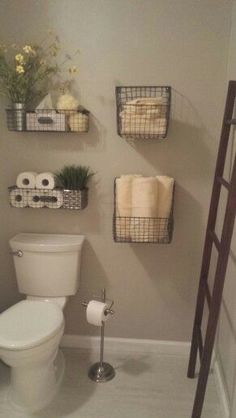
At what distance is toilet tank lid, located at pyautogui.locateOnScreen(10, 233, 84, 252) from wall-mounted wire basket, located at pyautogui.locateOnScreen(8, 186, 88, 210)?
0.20 m

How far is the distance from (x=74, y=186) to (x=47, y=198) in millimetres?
176

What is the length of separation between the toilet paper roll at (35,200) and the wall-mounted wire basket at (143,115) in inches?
23.4

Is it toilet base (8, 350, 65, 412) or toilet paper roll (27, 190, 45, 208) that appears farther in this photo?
toilet paper roll (27, 190, 45, 208)

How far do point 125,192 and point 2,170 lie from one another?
78 centimetres

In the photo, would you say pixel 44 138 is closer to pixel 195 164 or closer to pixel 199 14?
pixel 195 164

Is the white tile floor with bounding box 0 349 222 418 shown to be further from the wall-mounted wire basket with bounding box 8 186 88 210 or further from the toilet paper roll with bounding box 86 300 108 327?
the wall-mounted wire basket with bounding box 8 186 88 210

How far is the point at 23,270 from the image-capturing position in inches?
73.8

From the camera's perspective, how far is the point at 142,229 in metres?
1.70

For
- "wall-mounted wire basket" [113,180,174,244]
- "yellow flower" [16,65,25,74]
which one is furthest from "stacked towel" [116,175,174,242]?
"yellow flower" [16,65,25,74]

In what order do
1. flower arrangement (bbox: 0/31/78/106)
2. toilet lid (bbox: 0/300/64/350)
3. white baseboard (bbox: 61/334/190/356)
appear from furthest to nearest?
white baseboard (bbox: 61/334/190/356), flower arrangement (bbox: 0/31/78/106), toilet lid (bbox: 0/300/64/350)

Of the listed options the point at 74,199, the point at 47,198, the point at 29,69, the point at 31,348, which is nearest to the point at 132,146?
the point at 74,199

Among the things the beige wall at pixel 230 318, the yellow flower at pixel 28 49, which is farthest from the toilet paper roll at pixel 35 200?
the beige wall at pixel 230 318

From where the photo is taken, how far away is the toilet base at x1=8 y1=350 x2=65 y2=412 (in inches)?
63.2

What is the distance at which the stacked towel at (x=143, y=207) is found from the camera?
1646 millimetres
